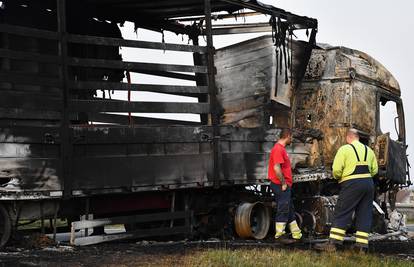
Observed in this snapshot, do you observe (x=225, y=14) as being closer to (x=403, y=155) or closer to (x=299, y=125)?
(x=299, y=125)

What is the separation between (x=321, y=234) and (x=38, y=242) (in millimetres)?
5131

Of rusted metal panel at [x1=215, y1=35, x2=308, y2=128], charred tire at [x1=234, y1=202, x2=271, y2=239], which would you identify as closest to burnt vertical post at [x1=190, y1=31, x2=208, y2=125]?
rusted metal panel at [x1=215, y1=35, x2=308, y2=128]

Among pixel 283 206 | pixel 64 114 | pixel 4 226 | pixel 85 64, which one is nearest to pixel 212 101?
pixel 283 206

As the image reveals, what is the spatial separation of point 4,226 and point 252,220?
14.1 feet

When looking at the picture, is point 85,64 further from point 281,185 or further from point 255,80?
point 255,80

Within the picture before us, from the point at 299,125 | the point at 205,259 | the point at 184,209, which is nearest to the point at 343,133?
the point at 299,125

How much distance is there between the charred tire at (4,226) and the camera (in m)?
7.18

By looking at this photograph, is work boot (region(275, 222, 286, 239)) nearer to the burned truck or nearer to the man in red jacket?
the man in red jacket

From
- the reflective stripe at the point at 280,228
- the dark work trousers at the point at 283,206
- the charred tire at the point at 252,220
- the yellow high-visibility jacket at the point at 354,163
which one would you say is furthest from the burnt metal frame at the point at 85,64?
the yellow high-visibility jacket at the point at 354,163

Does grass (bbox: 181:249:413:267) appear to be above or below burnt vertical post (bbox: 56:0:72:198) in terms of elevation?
below

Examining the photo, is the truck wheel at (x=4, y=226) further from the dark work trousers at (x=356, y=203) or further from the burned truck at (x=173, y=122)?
the dark work trousers at (x=356, y=203)

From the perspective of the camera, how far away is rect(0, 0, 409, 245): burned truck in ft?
24.1

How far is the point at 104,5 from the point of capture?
10.6 metres

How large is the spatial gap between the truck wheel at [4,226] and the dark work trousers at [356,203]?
4.12 m
